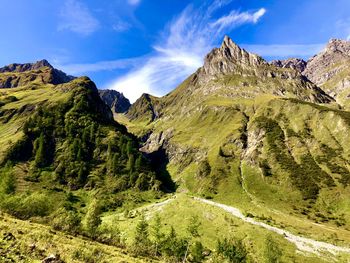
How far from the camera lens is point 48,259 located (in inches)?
1196

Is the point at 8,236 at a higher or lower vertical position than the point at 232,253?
higher

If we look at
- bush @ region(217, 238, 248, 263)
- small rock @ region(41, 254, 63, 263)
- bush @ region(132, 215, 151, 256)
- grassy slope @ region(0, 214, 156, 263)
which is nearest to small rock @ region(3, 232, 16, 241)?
grassy slope @ region(0, 214, 156, 263)

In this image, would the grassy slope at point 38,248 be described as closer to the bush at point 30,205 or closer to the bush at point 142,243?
the bush at point 142,243

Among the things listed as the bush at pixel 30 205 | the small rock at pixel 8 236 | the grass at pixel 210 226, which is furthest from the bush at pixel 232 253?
the small rock at pixel 8 236

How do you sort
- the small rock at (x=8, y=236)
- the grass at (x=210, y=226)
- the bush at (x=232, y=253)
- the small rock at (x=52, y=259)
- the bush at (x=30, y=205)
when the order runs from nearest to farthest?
the small rock at (x=52, y=259), the small rock at (x=8, y=236), the bush at (x=30, y=205), the bush at (x=232, y=253), the grass at (x=210, y=226)

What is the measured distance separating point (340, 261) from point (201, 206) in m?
75.3

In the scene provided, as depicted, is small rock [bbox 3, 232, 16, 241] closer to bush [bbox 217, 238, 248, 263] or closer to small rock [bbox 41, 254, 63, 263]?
small rock [bbox 41, 254, 63, 263]

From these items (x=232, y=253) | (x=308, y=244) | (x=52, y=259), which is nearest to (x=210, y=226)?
(x=308, y=244)

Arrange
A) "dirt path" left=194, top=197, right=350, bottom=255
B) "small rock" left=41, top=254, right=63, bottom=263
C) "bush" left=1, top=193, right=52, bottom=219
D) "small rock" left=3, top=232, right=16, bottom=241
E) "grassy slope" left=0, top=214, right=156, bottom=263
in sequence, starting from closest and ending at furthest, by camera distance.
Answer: "small rock" left=41, top=254, right=63, bottom=263 < "grassy slope" left=0, top=214, right=156, bottom=263 < "small rock" left=3, top=232, right=16, bottom=241 < "bush" left=1, top=193, right=52, bottom=219 < "dirt path" left=194, top=197, right=350, bottom=255

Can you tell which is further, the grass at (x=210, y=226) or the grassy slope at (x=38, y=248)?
the grass at (x=210, y=226)

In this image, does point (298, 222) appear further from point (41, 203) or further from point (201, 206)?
point (41, 203)

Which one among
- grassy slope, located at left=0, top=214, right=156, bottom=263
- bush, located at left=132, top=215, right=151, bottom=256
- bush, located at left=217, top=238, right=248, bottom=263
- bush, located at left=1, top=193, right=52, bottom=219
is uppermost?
grassy slope, located at left=0, top=214, right=156, bottom=263

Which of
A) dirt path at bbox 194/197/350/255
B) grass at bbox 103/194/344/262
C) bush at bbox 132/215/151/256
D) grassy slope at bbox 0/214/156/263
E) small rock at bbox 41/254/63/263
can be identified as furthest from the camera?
dirt path at bbox 194/197/350/255

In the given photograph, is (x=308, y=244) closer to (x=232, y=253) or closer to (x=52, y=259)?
(x=232, y=253)
